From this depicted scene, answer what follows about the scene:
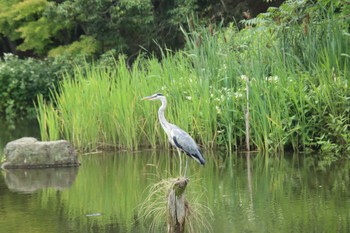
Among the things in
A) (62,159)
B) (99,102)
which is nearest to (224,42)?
(99,102)

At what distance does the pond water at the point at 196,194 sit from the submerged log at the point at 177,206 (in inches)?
8.7

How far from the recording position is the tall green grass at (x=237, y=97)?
38.0 feet

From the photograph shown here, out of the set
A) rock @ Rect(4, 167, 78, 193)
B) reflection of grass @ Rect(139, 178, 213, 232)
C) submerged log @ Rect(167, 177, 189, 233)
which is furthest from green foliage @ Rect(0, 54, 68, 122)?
submerged log @ Rect(167, 177, 189, 233)

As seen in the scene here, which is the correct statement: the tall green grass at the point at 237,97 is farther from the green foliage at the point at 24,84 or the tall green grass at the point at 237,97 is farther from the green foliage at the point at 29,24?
the green foliage at the point at 29,24

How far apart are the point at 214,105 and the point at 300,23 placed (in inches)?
83.3

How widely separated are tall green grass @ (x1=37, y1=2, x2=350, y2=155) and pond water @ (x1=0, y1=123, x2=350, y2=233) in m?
0.39

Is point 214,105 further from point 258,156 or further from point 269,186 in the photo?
point 269,186

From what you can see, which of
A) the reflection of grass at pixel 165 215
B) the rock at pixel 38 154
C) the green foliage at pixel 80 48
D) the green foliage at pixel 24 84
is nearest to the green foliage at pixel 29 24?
the green foliage at pixel 80 48

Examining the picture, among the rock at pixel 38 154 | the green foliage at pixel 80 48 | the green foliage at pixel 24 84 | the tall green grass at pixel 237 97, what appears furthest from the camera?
the green foliage at pixel 80 48

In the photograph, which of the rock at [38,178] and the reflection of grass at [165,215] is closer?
the reflection of grass at [165,215]

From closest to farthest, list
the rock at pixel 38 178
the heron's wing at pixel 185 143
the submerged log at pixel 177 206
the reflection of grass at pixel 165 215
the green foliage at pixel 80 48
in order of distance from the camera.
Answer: the submerged log at pixel 177 206 → the reflection of grass at pixel 165 215 → the heron's wing at pixel 185 143 → the rock at pixel 38 178 → the green foliage at pixel 80 48

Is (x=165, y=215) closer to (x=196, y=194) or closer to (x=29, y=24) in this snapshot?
(x=196, y=194)

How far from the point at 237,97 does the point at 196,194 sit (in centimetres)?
321

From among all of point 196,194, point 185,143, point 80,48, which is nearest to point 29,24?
point 80,48
